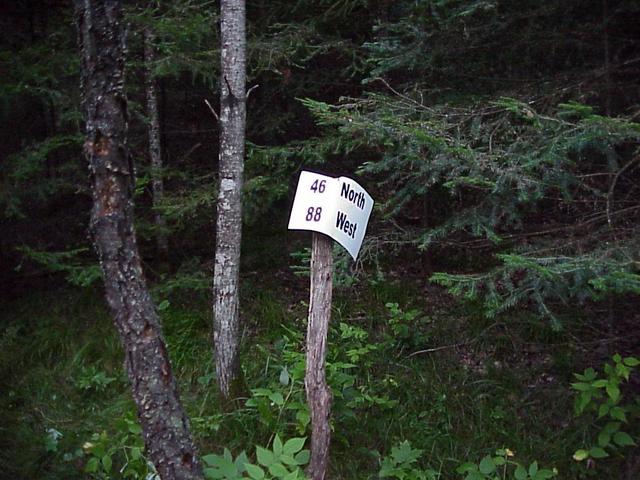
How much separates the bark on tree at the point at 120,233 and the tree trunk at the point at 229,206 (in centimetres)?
182

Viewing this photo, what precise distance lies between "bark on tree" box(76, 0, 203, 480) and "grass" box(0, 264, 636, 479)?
0.88 metres

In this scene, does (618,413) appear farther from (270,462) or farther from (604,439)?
(270,462)

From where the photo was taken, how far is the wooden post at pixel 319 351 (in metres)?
3.71

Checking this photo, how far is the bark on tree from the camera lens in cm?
307

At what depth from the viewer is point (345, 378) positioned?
4469 millimetres

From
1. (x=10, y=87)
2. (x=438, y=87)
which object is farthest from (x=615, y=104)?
(x=10, y=87)

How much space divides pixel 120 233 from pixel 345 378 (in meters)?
1.97

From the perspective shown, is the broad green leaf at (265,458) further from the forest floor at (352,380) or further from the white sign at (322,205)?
the white sign at (322,205)

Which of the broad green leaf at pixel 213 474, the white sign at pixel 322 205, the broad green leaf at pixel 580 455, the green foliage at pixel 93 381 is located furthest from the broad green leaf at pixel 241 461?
the green foliage at pixel 93 381

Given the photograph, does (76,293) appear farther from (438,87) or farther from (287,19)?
(438,87)

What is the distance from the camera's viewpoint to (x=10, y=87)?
5938mm


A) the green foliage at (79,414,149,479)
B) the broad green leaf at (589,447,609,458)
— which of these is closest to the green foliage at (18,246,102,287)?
the green foliage at (79,414,149,479)

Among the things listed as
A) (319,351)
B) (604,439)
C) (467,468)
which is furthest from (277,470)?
(604,439)

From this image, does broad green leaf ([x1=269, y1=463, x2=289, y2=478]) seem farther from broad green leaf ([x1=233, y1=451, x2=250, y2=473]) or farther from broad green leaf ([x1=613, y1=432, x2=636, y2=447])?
broad green leaf ([x1=613, y1=432, x2=636, y2=447])
